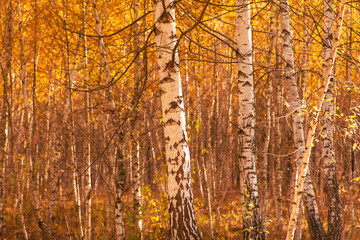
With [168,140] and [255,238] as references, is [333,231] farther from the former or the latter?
[168,140]

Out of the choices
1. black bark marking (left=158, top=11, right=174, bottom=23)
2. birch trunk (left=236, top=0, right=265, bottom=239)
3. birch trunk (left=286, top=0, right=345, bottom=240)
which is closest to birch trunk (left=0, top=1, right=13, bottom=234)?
black bark marking (left=158, top=11, right=174, bottom=23)

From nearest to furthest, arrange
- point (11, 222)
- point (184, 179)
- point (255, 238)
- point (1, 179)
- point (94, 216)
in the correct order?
1. point (184, 179)
2. point (255, 238)
3. point (1, 179)
4. point (11, 222)
5. point (94, 216)

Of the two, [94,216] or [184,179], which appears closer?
[184,179]

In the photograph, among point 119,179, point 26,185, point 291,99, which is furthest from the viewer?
point 26,185

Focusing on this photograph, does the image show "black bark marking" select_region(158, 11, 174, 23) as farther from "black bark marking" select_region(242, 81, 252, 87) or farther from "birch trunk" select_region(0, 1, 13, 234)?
"birch trunk" select_region(0, 1, 13, 234)

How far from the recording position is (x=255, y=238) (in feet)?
14.0

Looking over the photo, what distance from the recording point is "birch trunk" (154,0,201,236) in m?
3.03

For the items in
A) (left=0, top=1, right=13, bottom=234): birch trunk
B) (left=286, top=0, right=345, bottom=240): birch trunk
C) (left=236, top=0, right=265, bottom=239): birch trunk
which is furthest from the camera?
(left=0, top=1, right=13, bottom=234): birch trunk

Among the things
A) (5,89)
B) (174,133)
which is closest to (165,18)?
(174,133)

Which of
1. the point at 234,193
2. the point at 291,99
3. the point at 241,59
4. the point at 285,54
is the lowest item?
the point at 234,193

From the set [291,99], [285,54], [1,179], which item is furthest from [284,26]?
[1,179]

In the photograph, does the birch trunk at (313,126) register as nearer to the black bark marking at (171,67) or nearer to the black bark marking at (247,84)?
the black bark marking at (171,67)

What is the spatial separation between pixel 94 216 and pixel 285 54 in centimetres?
728

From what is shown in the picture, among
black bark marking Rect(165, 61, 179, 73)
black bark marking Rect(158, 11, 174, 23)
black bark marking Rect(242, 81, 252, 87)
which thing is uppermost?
black bark marking Rect(158, 11, 174, 23)
